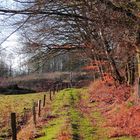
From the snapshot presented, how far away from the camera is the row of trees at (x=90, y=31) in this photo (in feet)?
64.8

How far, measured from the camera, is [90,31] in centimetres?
3741

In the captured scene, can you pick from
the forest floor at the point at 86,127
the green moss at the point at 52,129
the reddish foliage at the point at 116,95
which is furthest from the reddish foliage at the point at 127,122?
the reddish foliage at the point at 116,95

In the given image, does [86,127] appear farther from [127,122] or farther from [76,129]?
[127,122]

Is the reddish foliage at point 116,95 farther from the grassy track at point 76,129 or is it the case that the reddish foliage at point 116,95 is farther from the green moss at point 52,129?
the green moss at point 52,129

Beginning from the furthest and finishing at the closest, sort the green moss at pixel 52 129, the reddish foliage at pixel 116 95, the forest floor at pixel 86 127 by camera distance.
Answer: the reddish foliage at pixel 116 95 < the green moss at pixel 52 129 < the forest floor at pixel 86 127

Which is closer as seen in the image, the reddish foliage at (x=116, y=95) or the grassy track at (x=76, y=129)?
the grassy track at (x=76, y=129)

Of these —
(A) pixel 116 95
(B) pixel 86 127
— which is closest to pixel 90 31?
(A) pixel 116 95

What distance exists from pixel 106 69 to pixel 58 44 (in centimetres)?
553

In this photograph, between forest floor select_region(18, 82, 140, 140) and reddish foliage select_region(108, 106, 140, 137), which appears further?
reddish foliage select_region(108, 106, 140, 137)

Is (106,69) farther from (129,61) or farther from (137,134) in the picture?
(137,134)

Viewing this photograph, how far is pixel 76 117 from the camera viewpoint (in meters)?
24.3

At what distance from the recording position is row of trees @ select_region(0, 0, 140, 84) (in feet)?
64.8

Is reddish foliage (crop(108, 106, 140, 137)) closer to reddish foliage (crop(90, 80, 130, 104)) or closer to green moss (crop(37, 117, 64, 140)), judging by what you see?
green moss (crop(37, 117, 64, 140))

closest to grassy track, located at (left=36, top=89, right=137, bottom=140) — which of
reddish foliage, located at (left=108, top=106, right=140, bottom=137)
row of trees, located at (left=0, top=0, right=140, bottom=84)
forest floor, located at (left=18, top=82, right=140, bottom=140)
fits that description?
forest floor, located at (left=18, top=82, right=140, bottom=140)
